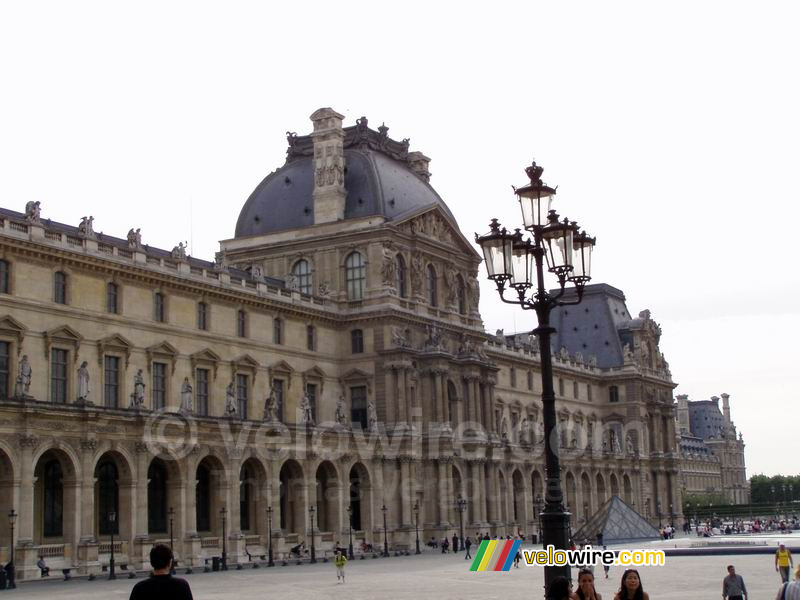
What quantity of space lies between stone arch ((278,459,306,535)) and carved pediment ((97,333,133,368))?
10.9 meters

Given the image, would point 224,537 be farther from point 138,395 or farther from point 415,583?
point 415,583

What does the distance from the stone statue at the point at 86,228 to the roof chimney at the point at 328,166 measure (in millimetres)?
23023

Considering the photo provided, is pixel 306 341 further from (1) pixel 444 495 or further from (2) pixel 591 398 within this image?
(2) pixel 591 398

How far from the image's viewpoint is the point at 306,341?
77562 millimetres

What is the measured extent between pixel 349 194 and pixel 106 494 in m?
30.7

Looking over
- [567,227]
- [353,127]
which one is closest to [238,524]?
[353,127]

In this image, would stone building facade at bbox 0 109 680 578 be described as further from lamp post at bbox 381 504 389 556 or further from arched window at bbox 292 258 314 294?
lamp post at bbox 381 504 389 556

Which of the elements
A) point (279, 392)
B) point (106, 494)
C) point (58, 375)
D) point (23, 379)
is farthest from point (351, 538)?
point (23, 379)

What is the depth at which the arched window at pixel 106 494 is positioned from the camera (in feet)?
191

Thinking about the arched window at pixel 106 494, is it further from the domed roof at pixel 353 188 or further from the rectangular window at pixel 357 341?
the domed roof at pixel 353 188

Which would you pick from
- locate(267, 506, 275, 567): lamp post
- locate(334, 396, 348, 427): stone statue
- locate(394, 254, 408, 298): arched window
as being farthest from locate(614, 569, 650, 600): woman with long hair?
locate(394, 254, 408, 298): arched window

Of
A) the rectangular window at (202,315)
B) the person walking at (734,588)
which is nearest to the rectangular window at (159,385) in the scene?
the rectangular window at (202,315)

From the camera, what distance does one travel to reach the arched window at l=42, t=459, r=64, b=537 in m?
55.8

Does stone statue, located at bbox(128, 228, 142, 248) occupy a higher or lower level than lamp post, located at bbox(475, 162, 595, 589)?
higher
